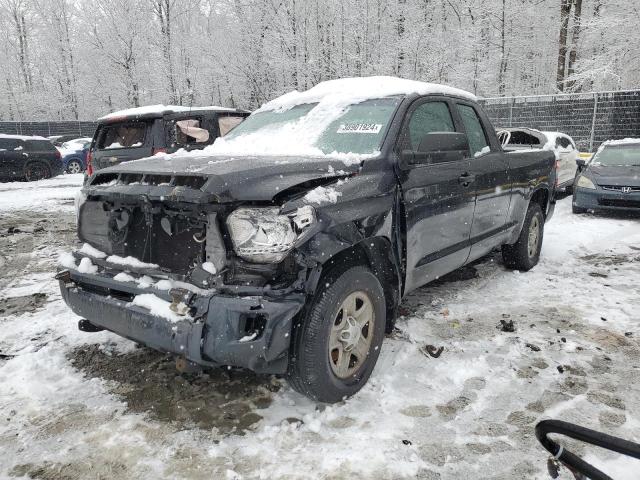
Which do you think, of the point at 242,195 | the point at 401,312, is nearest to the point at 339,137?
the point at 242,195

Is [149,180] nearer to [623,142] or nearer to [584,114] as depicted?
[623,142]

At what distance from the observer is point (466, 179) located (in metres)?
3.93

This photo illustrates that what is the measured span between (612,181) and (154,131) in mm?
7988

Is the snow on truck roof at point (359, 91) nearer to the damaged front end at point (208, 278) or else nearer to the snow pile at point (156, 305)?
the damaged front end at point (208, 278)

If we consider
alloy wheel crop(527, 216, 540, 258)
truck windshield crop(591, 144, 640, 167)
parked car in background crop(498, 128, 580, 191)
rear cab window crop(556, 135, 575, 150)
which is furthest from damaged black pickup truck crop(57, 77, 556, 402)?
rear cab window crop(556, 135, 575, 150)

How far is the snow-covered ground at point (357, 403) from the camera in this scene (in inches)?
92.4

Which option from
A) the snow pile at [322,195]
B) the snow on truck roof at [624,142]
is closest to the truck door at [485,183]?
the snow pile at [322,195]

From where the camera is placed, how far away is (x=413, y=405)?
9.28 ft

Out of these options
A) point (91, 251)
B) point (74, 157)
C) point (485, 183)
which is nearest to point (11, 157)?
point (74, 157)

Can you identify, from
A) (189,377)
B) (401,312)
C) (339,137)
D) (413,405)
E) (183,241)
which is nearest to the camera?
(183,241)

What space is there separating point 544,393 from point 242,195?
2191 mm

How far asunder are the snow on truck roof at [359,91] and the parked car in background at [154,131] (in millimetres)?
3729

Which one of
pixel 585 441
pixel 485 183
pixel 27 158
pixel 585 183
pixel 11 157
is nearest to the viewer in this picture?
pixel 585 441

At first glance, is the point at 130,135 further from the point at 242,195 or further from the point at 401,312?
the point at 242,195
